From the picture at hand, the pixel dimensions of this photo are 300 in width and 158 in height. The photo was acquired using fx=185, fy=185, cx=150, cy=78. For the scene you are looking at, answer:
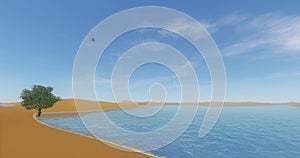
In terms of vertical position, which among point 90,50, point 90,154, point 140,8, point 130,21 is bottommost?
point 90,154

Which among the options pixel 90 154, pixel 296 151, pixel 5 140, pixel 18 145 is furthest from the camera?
pixel 296 151

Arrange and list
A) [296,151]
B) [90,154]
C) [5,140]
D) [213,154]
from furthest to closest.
Result: 1. [296,151]
2. [213,154]
3. [5,140]
4. [90,154]

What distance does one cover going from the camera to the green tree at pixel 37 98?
156 ft

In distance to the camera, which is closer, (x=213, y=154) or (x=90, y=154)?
(x=90, y=154)

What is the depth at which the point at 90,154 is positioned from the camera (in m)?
14.0

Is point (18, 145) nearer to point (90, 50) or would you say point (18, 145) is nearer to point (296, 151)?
point (90, 50)

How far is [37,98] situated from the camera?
4806 centimetres

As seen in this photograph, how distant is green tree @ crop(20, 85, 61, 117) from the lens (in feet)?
156

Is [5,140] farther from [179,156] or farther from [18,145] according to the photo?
[179,156]

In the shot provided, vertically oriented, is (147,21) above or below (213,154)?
above

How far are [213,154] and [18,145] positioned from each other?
59.5 feet

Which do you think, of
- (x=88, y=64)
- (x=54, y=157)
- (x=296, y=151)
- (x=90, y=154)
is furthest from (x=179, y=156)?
(x=296, y=151)

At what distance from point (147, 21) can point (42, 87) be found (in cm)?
4408

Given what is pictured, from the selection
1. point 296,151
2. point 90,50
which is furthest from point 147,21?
point 296,151
